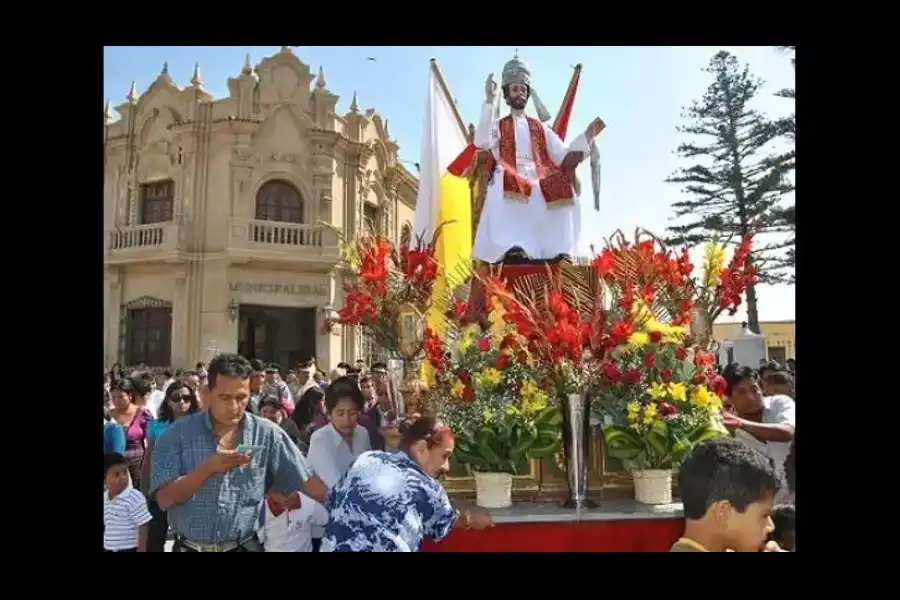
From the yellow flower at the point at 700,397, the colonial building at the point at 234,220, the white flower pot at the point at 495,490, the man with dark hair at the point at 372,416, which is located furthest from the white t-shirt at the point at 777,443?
the colonial building at the point at 234,220

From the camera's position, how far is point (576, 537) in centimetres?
306

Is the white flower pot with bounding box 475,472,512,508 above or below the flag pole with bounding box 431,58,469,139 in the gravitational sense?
below

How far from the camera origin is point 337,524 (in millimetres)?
2498

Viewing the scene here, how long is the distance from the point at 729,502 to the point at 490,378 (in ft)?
3.88

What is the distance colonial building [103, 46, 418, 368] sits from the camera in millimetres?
14336

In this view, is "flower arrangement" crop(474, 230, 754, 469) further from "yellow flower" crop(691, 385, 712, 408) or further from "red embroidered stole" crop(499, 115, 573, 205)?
"red embroidered stole" crop(499, 115, 573, 205)

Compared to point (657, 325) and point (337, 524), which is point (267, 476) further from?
point (657, 325)

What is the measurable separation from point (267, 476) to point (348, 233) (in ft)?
40.6

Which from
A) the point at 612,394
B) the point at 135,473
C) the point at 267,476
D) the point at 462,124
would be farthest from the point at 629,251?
the point at 135,473

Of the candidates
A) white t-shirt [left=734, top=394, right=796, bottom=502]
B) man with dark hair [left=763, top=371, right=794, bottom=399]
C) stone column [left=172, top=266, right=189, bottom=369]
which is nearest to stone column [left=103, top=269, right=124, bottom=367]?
stone column [left=172, top=266, right=189, bottom=369]

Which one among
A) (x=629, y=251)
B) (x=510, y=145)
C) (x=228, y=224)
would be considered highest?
(x=228, y=224)

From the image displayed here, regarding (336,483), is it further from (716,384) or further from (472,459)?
(716,384)

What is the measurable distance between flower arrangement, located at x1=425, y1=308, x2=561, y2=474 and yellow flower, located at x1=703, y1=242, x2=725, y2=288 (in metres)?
1.22

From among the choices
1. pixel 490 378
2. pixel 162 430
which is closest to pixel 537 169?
pixel 490 378
